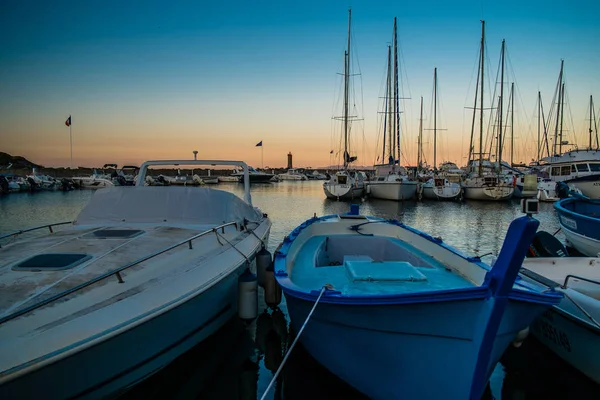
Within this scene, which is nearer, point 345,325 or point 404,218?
point 345,325

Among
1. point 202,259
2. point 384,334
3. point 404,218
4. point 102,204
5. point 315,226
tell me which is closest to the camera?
point 384,334

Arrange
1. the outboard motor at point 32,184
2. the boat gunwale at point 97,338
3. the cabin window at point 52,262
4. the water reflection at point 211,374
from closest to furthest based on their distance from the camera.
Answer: the boat gunwale at point 97,338 < the cabin window at point 52,262 < the water reflection at point 211,374 < the outboard motor at point 32,184

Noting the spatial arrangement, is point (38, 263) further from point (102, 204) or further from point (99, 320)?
point (102, 204)

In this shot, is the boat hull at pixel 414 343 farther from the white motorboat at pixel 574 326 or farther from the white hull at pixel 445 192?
the white hull at pixel 445 192

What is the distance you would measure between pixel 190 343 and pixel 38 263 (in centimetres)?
214

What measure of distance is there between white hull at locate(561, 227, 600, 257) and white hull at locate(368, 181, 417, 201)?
21.5 m

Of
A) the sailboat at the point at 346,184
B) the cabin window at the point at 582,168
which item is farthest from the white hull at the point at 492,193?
the sailboat at the point at 346,184

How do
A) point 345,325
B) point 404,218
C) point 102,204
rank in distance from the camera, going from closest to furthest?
point 345,325 < point 102,204 < point 404,218

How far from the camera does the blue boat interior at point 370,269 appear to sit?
15.8 feet

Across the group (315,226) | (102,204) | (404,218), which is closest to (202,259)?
(102,204)

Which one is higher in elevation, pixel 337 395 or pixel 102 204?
pixel 102 204

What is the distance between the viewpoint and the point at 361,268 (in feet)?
17.7

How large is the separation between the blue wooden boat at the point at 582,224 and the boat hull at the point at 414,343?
9.06 metres

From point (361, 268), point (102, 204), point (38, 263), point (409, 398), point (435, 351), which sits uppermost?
point (102, 204)
